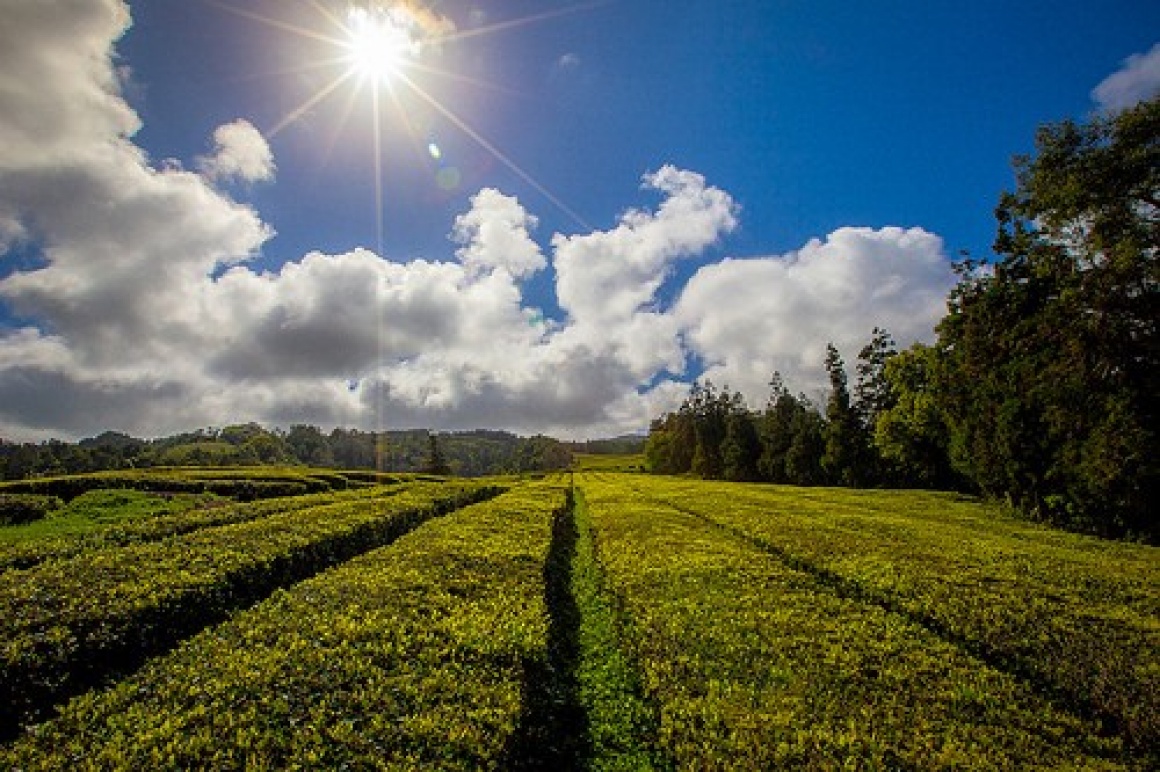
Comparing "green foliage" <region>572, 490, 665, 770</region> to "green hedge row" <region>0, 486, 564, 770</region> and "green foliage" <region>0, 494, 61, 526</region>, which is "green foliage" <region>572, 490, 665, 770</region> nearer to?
"green hedge row" <region>0, 486, 564, 770</region>

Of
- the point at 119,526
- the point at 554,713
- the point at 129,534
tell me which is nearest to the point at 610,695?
the point at 554,713

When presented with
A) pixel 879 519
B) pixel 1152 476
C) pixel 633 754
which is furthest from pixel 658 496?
pixel 633 754

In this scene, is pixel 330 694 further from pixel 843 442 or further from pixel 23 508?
pixel 843 442

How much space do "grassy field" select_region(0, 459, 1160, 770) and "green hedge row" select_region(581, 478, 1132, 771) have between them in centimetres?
6

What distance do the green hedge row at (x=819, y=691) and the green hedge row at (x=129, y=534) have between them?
20.3 metres

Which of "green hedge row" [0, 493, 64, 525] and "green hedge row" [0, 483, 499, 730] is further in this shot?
"green hedge row" [0, 493, 64, 525]

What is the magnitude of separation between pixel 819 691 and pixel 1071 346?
Result: 3874 cm

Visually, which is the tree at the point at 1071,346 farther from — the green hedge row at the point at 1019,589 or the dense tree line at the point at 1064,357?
the green hedge row at the point at 1019,589

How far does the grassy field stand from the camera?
8414 millimetres

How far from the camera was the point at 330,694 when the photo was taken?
9.23 metres

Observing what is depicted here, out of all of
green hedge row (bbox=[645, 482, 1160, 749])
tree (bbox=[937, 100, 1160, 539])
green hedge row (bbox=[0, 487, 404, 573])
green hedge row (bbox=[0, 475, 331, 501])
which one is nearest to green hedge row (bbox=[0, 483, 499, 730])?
green hedge row (bbox=[0, 487, 404, 573])

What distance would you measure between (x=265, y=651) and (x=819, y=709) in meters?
10.7

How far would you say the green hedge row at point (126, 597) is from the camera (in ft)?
34.8

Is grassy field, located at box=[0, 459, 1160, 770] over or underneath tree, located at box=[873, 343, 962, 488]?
underneath
